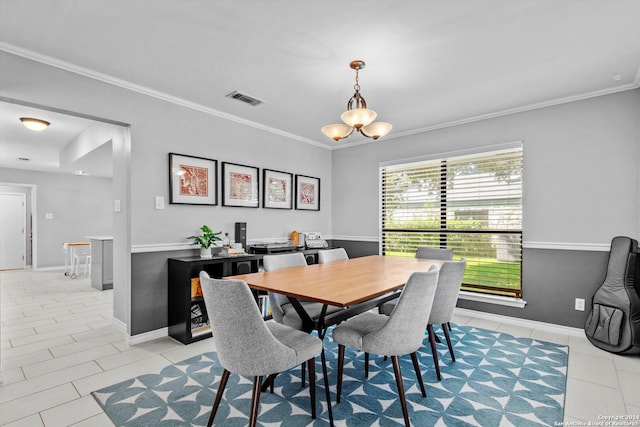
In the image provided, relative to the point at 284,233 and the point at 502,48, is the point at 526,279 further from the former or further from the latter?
the point at 284,233

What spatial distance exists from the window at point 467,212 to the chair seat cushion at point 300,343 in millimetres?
2866

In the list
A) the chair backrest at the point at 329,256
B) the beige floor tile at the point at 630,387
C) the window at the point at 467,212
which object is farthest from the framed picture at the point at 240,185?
the beige floor tile at the point at 630,387

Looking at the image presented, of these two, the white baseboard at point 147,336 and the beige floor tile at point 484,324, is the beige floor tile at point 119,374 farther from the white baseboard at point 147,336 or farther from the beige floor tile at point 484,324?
the beige floor tile at point 484,324

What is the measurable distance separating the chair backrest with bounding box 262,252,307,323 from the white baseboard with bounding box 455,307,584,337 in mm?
2360

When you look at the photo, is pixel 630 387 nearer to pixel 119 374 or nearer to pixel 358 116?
pixel 358 116

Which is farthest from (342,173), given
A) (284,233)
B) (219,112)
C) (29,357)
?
(29,357)

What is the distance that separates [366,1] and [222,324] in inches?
76.9

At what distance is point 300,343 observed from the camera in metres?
1.82

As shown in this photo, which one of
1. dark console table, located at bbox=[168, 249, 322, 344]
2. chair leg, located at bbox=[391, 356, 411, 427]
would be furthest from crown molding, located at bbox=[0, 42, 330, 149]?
chair leg, located at bbox=[391, 356, 411, 427]

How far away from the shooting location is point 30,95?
251 cm

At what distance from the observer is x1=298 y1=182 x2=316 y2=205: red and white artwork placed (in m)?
4.88

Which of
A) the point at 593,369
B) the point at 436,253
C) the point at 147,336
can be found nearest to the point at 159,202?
the point at 147,336

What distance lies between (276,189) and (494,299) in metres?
3.04

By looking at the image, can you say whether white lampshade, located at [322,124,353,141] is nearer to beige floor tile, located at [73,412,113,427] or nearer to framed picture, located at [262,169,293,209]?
framed picture, located at [262,169,293,209]
